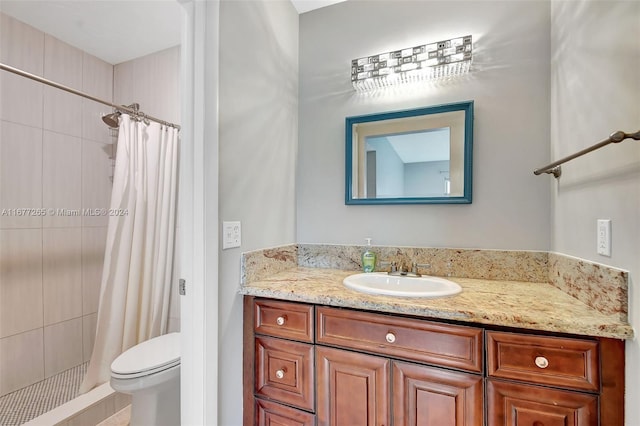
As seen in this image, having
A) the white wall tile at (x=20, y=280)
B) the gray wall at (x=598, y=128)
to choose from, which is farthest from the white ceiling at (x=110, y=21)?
the white wall tile at (x=20, y=280)

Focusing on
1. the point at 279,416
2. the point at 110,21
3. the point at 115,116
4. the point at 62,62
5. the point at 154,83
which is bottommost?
the point at 279,416

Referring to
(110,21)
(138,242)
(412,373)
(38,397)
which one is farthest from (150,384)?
(110,21)

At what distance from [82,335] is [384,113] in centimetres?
284

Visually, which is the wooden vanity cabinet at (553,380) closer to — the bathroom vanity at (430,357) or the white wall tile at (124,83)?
the bathroom vanity at (430,357)

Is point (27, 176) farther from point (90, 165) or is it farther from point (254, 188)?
point (254, 188)

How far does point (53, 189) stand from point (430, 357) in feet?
8.89

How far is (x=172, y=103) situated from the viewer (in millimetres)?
2197

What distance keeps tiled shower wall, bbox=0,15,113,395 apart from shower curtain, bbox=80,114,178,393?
1.57ft

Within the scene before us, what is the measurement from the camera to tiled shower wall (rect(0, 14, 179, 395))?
6.35 feet

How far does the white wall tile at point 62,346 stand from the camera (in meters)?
2.11

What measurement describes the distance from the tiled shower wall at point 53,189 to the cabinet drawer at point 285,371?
1.17 meters

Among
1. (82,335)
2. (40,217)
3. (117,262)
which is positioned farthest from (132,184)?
(82,335)

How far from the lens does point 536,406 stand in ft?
3.04

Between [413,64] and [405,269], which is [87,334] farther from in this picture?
[413,64]
